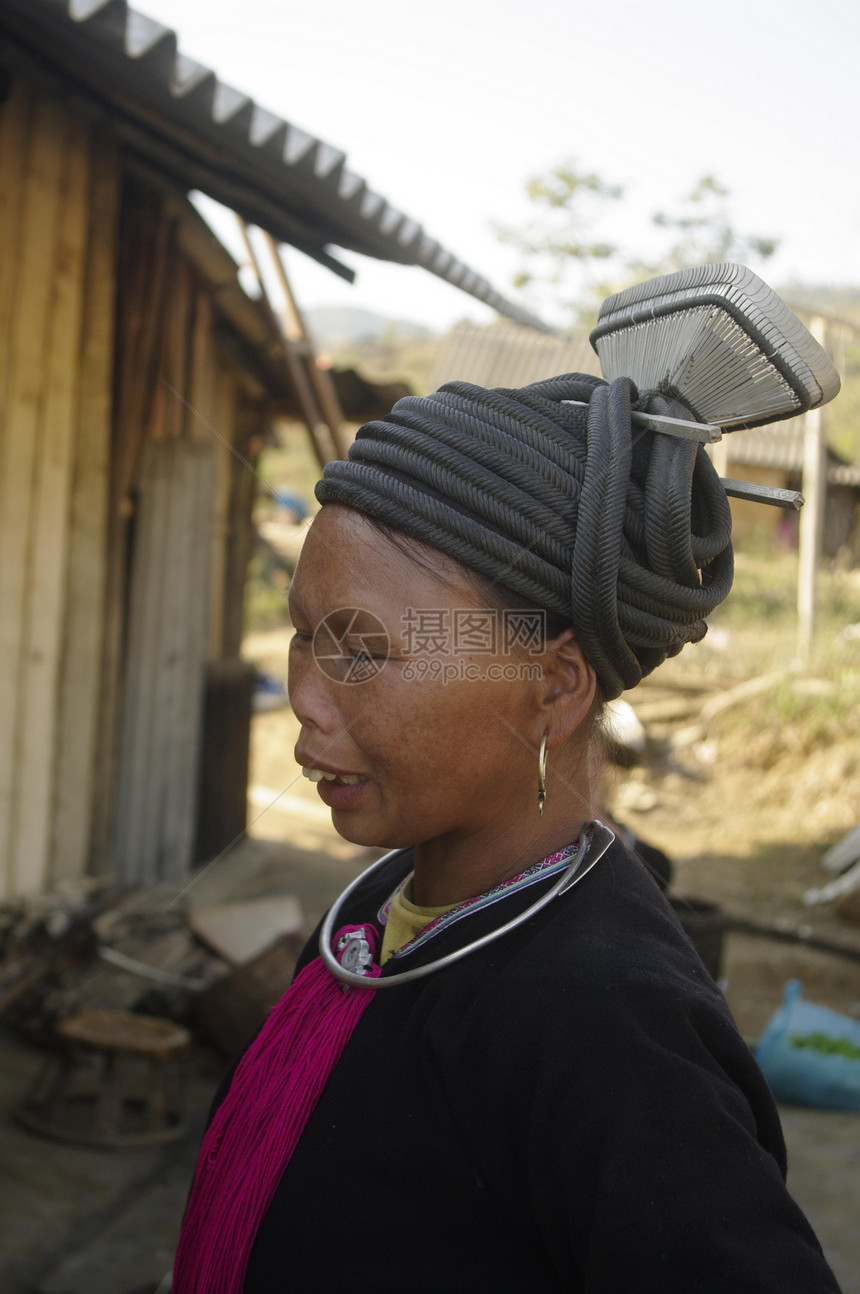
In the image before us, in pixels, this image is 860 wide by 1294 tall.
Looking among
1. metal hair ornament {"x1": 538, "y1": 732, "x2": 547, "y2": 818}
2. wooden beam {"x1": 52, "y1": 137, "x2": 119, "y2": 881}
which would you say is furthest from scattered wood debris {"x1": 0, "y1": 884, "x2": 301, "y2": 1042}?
metal hair ornament {"x1": 538, "y1": 732, "x2": 547, "y2": 818}

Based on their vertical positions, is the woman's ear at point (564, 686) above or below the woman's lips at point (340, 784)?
above

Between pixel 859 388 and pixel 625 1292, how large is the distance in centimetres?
4258

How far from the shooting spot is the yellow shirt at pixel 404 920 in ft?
4.02

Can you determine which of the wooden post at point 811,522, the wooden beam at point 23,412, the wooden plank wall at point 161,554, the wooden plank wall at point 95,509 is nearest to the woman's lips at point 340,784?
the wooden plank wall at point 95,509

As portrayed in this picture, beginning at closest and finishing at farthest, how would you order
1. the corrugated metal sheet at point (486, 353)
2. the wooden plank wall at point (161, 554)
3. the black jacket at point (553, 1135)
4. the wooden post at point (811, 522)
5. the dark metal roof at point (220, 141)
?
the black jacket at point (553, 1135) → the dark metal roof at point (220, 141) → the wooden plank wall at point (161, 554) → the wooden post at point (811, 522) → the corrugated metal sheet at point (486, 353)

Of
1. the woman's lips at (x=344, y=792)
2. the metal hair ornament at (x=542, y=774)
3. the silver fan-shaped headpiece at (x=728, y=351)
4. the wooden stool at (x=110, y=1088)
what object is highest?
the silver fan-shaped headpiece at (x=728, y=351)

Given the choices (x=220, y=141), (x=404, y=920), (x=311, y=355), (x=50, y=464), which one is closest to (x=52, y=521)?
(x=50, y=464)

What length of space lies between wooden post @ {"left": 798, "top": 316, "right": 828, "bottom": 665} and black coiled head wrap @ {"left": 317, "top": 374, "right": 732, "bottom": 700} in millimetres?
9391

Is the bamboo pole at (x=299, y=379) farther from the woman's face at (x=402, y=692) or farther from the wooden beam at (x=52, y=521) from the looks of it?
the woman's face at (x=402, y=692)

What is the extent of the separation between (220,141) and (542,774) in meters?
2.82

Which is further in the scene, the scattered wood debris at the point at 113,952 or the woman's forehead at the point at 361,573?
the scattered wood debris at the point at 113,952

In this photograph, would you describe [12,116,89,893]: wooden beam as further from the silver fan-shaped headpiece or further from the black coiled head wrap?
the silver fan-shaped headpiece

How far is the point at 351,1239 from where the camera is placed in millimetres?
972

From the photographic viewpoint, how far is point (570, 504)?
1.08 metres
